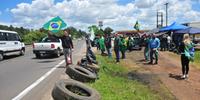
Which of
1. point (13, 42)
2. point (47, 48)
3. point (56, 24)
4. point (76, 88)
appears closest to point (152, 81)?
point (76, 88)

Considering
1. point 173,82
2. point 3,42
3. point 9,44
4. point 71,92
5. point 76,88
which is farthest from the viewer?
point 9,44

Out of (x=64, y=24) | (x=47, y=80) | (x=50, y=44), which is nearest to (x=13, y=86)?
(x=47, y=80)

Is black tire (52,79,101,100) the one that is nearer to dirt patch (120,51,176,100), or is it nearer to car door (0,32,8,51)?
dirt patch (120,51,176,100)

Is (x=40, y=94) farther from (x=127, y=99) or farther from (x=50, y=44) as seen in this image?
(x=50, y=44)

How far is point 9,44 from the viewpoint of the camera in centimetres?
2706

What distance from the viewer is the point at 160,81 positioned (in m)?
13.9

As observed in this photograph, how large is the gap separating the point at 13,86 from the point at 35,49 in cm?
1391

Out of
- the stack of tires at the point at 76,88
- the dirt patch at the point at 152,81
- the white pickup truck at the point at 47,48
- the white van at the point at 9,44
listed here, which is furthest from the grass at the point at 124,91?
the white van at the point at 9,44

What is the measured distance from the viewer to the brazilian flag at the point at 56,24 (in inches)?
885

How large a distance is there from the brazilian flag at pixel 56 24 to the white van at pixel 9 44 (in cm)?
385

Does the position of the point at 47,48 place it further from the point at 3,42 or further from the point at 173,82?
the point at 173,82

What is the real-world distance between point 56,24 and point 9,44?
5.79m

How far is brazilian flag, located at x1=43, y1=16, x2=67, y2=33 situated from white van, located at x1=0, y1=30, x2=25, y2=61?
3.85 metres

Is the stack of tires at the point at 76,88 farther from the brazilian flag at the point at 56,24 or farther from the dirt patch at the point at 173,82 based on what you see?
the brazilian flag at the point at 56,24
